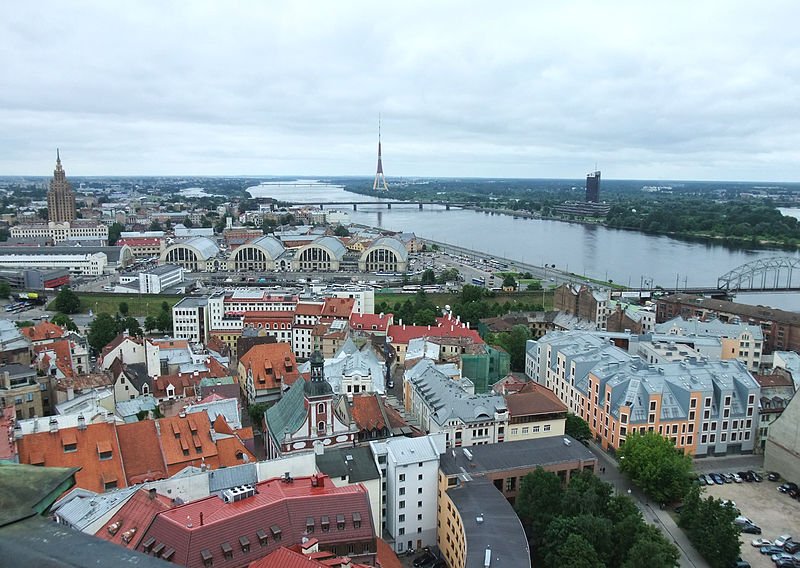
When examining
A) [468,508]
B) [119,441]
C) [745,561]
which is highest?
[119,441]

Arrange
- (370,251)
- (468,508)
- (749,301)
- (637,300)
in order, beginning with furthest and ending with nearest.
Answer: (370,251), (749,301), (637,300), (468,508)

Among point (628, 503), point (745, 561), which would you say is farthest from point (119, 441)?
point (745, 561)

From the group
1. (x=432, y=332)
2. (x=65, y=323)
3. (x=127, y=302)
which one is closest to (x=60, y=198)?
(x=127, y=302)

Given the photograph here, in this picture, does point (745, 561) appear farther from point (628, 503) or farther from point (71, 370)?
point (71, 370)

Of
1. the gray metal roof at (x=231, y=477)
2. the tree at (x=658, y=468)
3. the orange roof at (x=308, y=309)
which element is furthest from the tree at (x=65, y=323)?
the tree at (x=658, y=468)

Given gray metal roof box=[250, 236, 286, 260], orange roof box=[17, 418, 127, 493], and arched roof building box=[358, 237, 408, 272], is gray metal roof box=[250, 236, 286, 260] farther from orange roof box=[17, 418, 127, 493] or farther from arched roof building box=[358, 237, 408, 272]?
orange roof box=[17, 418, 127, 493]

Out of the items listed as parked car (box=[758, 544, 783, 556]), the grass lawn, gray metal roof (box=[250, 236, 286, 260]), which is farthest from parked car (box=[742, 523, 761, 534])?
gray metal roof (box=[250, 236, 286, 260])
